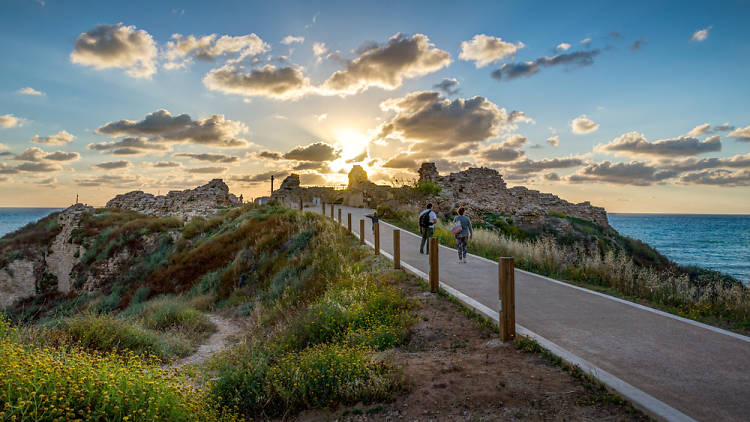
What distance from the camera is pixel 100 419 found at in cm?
338

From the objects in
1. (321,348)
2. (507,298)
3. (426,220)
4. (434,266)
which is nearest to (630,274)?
(434,266)

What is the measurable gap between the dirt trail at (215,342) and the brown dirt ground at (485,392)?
156 inches

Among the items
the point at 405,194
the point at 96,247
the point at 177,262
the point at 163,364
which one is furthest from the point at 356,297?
the point at 96,247

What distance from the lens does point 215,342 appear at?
9.42 m

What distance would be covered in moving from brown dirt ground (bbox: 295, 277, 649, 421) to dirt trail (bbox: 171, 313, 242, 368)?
397 cm

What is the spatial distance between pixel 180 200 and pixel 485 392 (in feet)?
129

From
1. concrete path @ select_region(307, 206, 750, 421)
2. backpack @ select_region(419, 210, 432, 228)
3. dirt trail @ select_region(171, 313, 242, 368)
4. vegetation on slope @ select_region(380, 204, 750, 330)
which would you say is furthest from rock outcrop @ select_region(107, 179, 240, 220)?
concrete path @ select_region(307, 206, 750, 421)

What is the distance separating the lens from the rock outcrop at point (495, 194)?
3459cm

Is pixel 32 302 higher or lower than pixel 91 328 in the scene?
lower

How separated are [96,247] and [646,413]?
31005 millimetres

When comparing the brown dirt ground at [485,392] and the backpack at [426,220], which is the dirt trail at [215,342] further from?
the backpack at [426,220]

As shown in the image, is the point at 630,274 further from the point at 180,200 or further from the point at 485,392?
the point at 180,200

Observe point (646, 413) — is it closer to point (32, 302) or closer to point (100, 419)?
point (100, 419)

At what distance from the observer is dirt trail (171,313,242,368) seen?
7834mm
